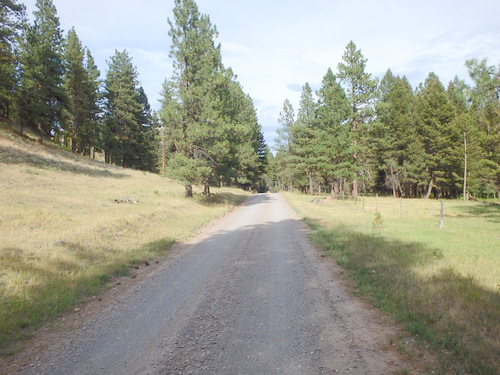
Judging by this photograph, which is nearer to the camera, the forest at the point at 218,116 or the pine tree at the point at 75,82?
the forest at the point at 218,116

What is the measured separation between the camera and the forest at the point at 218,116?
21.8m

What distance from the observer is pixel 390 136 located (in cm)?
4472

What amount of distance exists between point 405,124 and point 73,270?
4782 cm

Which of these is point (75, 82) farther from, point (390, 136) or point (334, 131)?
point (390, 136)

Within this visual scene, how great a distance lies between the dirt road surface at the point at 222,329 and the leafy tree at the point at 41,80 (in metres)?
35.3

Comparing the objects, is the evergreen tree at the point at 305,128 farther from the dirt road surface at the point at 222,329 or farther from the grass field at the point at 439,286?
the dirt road surface at the point at 222,329

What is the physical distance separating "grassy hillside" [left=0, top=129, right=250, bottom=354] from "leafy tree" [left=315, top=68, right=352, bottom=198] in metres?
17.0

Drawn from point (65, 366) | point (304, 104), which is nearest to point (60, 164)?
point (65, 366)

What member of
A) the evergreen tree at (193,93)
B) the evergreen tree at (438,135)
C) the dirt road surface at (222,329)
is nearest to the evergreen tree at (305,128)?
the evergreen tree at (438,135)

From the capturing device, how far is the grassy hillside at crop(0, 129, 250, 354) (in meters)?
5.66

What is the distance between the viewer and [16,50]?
3372 cm

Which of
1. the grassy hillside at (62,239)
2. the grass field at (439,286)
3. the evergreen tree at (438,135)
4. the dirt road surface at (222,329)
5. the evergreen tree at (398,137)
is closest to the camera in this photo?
the dirt road surface at (222,329)

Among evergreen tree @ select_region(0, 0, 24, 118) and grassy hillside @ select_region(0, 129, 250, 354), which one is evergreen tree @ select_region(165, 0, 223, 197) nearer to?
grassy hillside @ select_region(0, 129, 250, 354)

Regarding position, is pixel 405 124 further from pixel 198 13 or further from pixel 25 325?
pixel 25 325
